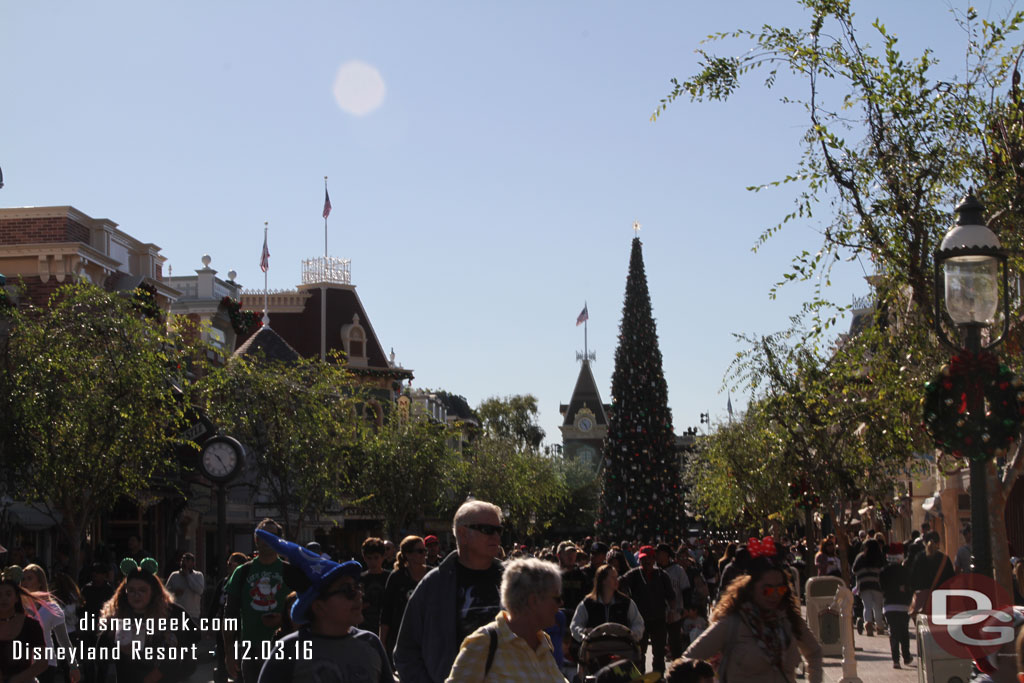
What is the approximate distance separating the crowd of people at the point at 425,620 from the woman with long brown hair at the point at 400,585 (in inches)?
0.5

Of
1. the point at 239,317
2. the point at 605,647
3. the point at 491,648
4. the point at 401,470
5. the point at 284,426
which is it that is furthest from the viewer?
the point at 239,317

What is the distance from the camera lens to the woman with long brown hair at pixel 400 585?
10094mm

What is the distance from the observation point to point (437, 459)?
1871 inches

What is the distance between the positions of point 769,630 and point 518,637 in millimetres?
2215

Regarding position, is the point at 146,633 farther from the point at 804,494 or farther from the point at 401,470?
the point at 401,470

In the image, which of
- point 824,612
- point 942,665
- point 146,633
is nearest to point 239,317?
point 824,612

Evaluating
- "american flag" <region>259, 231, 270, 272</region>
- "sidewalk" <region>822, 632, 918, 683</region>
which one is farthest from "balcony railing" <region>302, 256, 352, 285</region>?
"sidewalk" <region>822, 632, 918, 683</region>

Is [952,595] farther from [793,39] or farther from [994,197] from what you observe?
[793,39]

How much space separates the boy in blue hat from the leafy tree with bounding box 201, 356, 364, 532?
99.1 ft

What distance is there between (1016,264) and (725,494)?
99.3 ft

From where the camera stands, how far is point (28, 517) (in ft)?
92.2

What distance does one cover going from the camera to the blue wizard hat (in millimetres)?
5504

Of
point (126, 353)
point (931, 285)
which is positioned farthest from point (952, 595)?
point (126, 353)

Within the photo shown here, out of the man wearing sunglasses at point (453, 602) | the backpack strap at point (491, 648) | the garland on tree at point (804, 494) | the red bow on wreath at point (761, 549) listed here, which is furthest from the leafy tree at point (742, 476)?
the backpack strap at point (491, 648)
